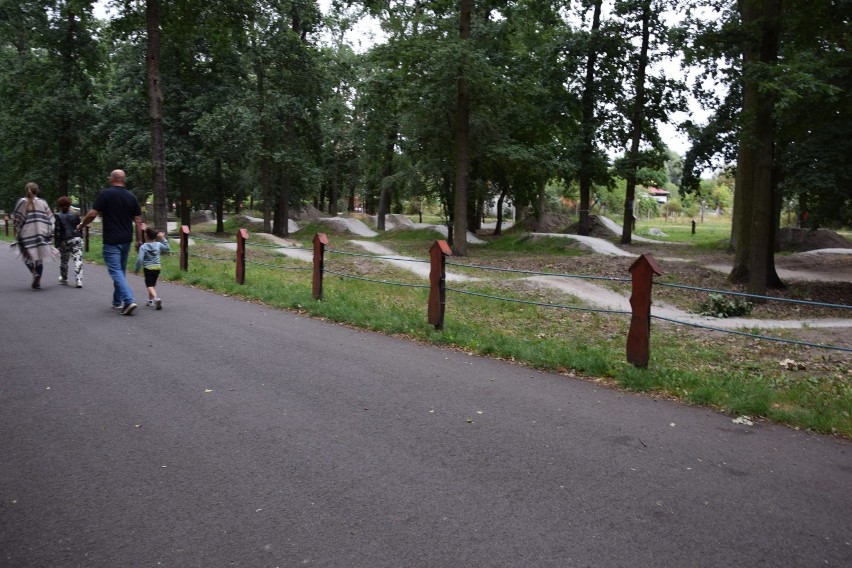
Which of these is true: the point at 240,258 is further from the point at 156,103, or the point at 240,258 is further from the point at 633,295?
the point at 156,103

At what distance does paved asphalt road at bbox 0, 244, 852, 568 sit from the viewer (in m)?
3.05

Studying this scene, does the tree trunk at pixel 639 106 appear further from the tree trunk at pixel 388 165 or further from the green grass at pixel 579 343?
the green grass at pixel 579 343

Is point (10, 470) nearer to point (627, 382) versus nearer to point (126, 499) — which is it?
point (126, 499)

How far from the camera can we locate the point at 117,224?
9.33m

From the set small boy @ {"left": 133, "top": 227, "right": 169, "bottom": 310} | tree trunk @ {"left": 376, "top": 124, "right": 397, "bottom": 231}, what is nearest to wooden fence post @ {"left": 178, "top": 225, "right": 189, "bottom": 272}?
small boy @ {"left": 133, "top": 227, "right": 169, "bottom": 310}

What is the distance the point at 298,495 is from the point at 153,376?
2985 mm

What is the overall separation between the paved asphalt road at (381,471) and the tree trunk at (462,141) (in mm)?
16419

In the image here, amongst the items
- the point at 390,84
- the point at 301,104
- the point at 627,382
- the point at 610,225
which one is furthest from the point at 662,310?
the point at 610,225

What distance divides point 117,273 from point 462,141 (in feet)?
49.6

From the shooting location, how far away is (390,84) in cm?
2058

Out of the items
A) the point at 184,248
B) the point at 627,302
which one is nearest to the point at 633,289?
the point at 627,302

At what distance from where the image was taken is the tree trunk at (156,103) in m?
19.0

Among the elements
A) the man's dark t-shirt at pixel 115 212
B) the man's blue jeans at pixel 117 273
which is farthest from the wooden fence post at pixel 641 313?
the man's dark t-shirt at pixel 115 212

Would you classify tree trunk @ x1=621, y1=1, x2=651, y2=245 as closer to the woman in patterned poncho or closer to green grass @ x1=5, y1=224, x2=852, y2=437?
green grass @ x1=5, y1=224, x2=852, y2=437
